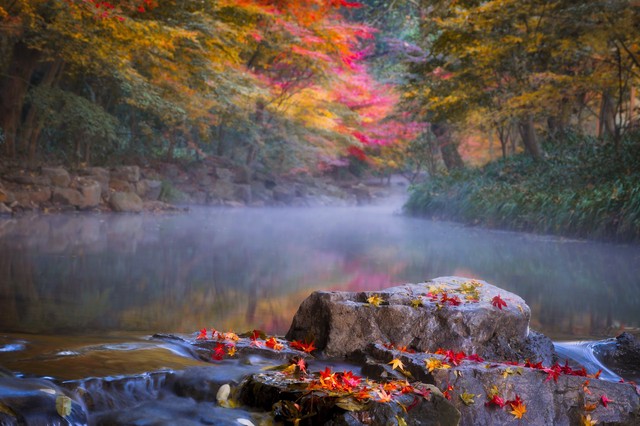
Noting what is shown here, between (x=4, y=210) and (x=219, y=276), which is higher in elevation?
(x=219, y=276)

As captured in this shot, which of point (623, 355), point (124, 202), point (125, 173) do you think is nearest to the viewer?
point (623, 355)

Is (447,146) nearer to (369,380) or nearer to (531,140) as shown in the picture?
(531,140)

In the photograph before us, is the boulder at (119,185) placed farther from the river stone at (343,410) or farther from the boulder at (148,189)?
the river stone at (343,410)

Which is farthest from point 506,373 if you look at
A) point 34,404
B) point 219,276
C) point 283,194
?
point 283,194

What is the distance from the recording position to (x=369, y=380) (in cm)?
314

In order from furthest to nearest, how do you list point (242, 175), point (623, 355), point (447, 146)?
point (242, 175) → point (447, 146) → point (623, 355)

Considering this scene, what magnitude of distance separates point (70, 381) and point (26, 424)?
0.41 m

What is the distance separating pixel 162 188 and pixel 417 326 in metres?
15.9

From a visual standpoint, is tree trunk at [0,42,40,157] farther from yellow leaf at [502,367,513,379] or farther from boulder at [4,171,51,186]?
yellow leaf at [502,367,513,379]

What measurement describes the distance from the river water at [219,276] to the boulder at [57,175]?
1.30 m

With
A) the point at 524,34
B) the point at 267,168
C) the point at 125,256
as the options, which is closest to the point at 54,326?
the point at 125,256

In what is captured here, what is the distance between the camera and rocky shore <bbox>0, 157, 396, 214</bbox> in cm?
1395

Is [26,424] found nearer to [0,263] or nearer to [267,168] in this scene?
[0,263]

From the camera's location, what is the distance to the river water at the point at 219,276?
4555mm
